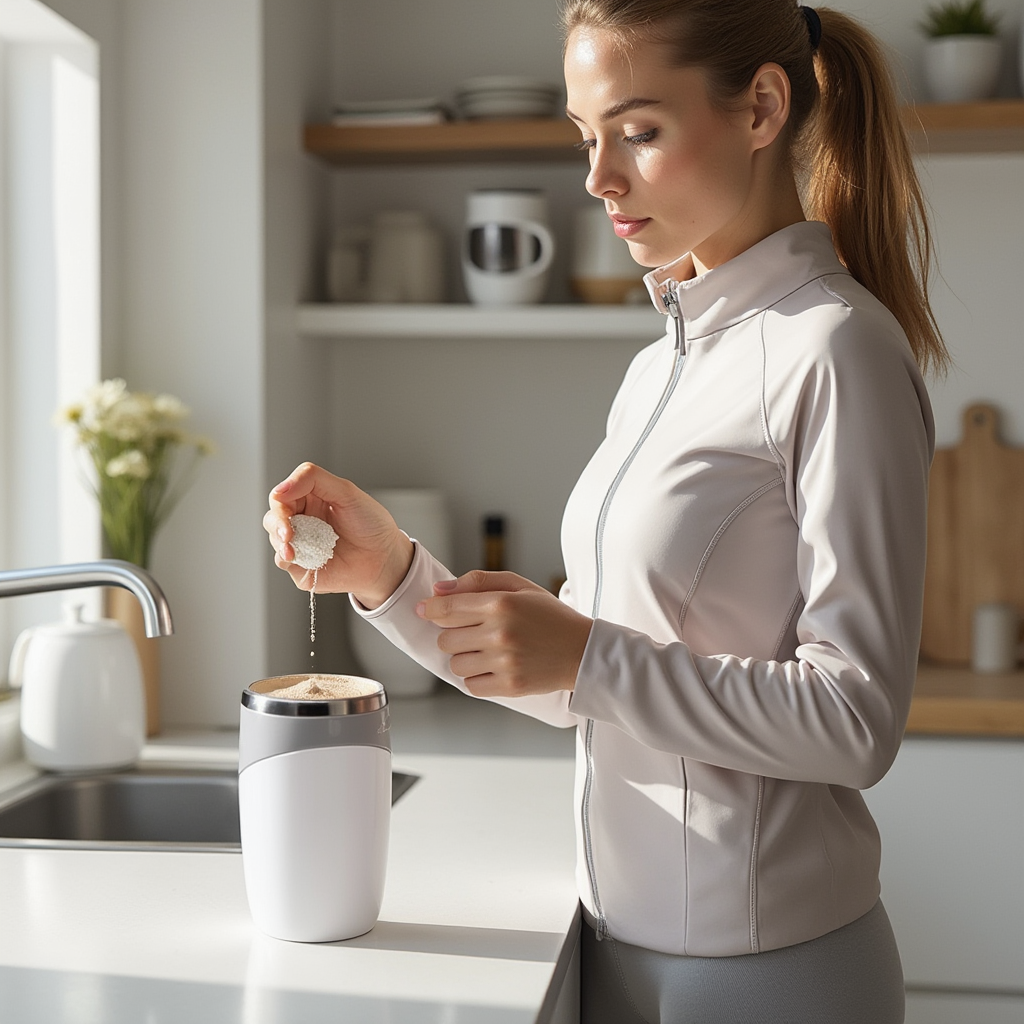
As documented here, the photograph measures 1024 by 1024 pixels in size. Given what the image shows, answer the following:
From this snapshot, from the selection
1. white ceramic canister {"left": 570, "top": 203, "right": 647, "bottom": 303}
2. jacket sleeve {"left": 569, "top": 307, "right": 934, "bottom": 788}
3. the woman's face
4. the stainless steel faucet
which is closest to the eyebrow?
the woman's face

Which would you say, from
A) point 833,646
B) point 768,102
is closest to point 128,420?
point 768,102

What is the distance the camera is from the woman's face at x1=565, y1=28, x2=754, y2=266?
942 millimetres

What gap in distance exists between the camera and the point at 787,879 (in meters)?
0.94

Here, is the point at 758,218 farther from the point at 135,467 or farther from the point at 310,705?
the point at 135,467

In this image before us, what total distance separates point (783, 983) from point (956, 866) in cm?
103

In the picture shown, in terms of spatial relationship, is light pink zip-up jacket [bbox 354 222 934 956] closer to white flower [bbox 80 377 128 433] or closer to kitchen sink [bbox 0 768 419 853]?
kitchen sink [bbox 0 768 419 853]

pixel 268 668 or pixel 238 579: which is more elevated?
pixel 238 579

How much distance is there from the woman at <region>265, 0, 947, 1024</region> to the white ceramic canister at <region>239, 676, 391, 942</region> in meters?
0.13

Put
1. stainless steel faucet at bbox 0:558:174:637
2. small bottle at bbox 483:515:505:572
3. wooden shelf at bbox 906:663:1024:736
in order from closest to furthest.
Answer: stainless steel faucet at bbox 0:558:174:637, wooden shelf at bbox 906:663:1024:736, small bottle at bbox 483:515:505:572

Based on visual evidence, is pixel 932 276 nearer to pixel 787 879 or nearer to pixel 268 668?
pixel 268 668

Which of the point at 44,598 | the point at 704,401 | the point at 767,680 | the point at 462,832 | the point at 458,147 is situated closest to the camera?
the point at 767,680

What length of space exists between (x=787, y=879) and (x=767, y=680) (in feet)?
0.60

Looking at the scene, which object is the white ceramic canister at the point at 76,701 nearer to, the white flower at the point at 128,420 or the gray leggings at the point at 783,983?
the white flower at the point at 128,420

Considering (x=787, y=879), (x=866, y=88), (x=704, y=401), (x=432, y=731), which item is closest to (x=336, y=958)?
(x=787, y=879)
